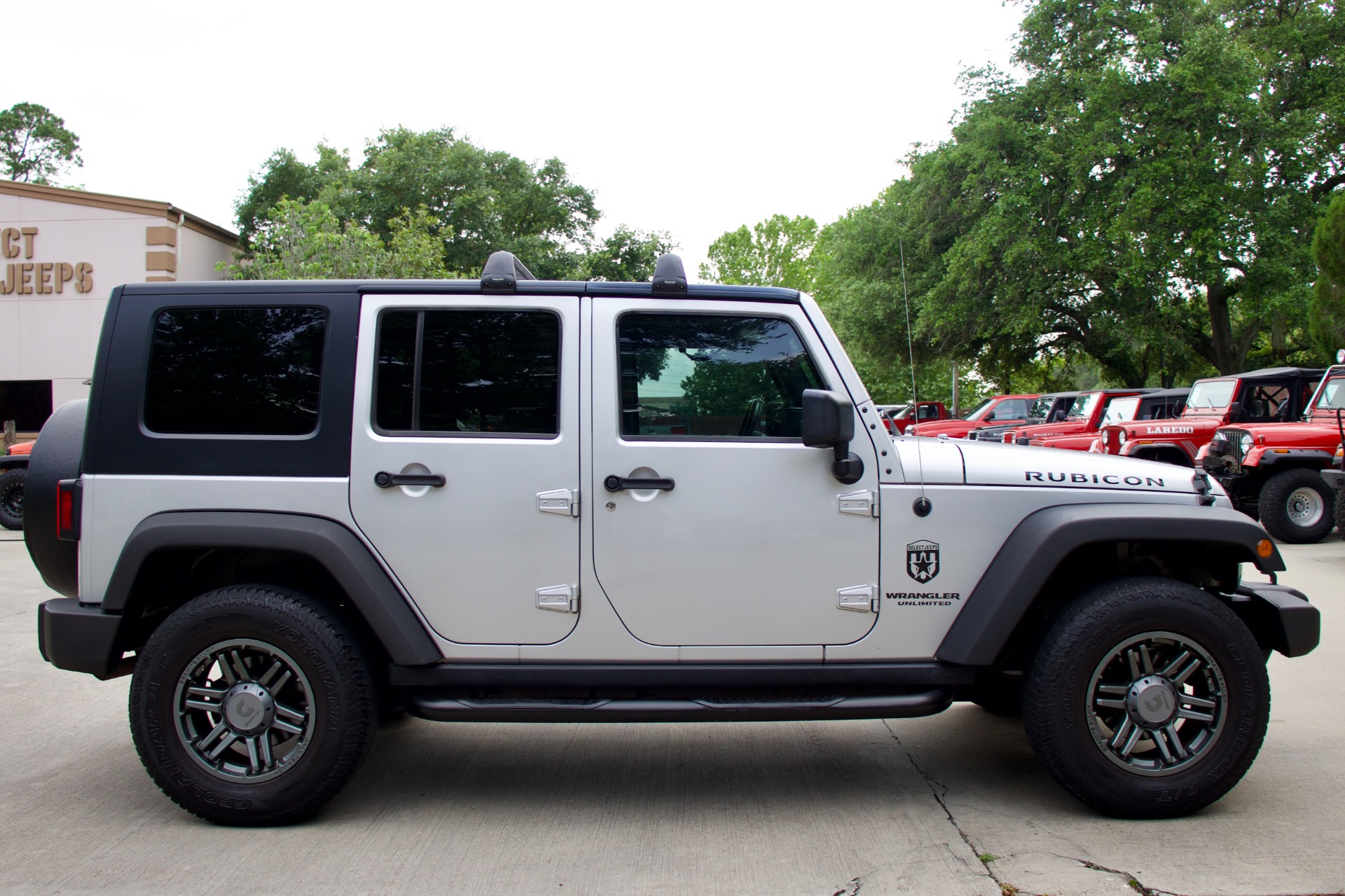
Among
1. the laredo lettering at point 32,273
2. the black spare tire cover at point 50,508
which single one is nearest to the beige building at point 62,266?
the laredo lettering at point 32,273

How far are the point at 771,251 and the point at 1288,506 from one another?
1905 inches

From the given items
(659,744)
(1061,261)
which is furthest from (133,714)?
(1061,261)

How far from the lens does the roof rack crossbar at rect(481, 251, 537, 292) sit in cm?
363

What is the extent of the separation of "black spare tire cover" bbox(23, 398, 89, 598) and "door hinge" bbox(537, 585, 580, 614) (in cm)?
177

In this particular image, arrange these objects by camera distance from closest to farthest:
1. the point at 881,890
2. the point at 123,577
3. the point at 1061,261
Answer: the point at 881,890
the point at 123,577
the point at 1061,261

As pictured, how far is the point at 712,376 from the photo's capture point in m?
3.66

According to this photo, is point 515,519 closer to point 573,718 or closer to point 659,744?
point 573,718

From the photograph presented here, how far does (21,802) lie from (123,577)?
1.15m

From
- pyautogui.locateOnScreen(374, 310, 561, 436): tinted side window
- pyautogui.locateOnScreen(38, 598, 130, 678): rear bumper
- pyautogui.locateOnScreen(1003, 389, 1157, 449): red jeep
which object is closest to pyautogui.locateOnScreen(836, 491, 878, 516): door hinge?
pyautogui.locateOnScreen(374, 310, 561, 436): tinted side window

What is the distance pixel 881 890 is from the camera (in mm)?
3051

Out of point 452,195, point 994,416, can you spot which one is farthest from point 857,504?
point 452,195

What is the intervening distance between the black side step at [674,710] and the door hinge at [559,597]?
35 centimetres

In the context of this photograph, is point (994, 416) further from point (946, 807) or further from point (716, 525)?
point (716, 525)

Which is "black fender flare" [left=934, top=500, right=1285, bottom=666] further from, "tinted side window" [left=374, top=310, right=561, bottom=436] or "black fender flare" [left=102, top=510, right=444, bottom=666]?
"black fender flare" [left=102, top=510, right=444, bottom=666]
